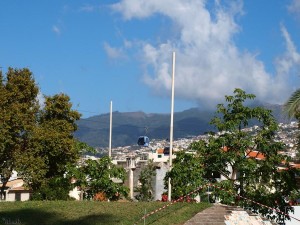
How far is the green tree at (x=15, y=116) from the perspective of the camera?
112ft


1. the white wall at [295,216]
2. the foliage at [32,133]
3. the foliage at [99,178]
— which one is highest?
the foliage at [32,133]

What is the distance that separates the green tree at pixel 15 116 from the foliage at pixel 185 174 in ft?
30.9

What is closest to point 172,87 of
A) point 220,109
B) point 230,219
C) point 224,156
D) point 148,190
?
point 220,109

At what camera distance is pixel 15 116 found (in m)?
34.9

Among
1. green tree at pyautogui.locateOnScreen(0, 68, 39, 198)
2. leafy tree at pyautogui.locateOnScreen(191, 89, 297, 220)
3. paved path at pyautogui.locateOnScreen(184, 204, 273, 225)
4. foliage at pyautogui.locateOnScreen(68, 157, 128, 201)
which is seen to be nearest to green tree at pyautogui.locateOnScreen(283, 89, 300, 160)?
paved path at pyautogui.locateOnScreen(184, 204, 273, 225)

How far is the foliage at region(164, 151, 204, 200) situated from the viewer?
3007 cm

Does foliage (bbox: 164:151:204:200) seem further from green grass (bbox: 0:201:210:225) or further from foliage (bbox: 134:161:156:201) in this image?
foliage (bbox: 134:161:156:201)

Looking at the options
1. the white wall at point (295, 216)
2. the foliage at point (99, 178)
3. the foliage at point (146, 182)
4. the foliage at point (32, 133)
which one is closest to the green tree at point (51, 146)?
the foliage at point (32, 133)

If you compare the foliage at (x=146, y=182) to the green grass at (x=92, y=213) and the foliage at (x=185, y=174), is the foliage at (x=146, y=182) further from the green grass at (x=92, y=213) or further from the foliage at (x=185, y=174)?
the green grass at (x=92, y=213)

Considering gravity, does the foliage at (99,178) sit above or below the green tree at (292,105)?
below

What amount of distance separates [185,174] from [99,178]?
19.6 ft

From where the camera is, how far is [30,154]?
116 feet

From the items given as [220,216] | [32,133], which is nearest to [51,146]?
[32,133]

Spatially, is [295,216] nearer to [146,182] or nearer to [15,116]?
[15,116]
